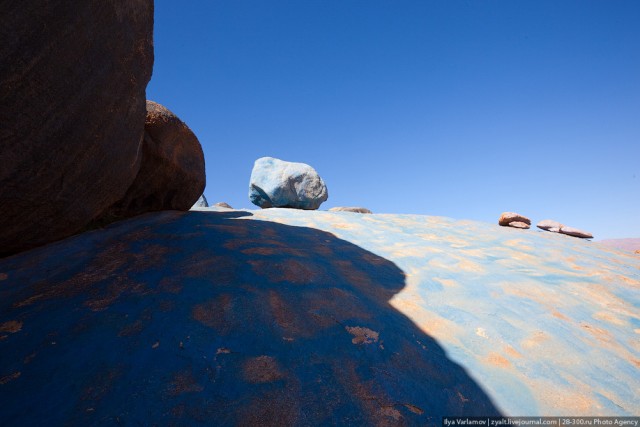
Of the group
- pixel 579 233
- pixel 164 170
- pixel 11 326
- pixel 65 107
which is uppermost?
pixel 65 107

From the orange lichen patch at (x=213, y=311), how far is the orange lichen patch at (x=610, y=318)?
Result: 2.67m

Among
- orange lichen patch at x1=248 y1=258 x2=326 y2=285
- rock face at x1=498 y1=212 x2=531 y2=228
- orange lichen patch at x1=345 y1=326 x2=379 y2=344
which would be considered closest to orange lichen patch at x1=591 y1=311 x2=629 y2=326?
orange lichen patch at x1=345 y1=326 x2=379 y2=344

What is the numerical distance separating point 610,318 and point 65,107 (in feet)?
12.9

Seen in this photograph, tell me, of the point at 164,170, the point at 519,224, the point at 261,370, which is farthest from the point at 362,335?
the point at 519,224

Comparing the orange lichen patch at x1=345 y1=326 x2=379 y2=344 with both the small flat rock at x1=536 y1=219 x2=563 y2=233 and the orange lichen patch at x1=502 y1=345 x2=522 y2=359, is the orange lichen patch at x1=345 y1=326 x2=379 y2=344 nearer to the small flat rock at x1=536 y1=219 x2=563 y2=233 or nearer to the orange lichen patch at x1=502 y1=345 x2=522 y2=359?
the orange lichen patch at x1=502 y1=345 x2=522 y2=359

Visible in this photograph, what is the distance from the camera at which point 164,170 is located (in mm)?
3562

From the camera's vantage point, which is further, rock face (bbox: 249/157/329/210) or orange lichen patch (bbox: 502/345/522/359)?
rock face (bbox: 249/157/329/210)

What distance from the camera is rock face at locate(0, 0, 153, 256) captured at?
1473mm

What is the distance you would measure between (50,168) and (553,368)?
316cm

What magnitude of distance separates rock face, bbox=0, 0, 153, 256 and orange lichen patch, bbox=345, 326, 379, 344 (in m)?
2.02

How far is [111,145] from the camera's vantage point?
2287 millimetres

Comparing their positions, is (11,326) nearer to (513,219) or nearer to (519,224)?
(519,224)

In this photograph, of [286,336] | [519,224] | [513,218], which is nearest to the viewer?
[286,336]

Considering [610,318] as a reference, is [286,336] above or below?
above
